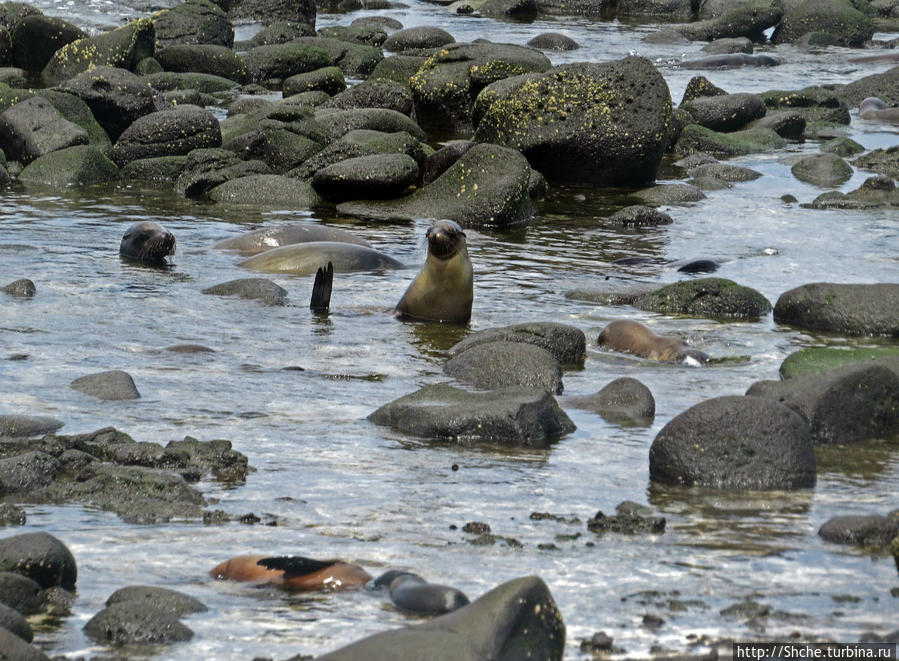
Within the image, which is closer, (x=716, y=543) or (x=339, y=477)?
(x=716, y=543)

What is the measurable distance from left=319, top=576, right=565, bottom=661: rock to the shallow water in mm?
303

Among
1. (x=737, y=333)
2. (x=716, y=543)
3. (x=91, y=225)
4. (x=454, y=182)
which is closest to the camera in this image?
(x=716, y=543)

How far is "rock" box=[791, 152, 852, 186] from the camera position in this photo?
14.7 metres

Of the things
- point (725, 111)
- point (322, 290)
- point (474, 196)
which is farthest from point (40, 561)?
point (725, 111)

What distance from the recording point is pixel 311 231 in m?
11.1

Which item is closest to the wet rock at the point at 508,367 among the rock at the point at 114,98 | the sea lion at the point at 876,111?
the rock at the point at 114,98

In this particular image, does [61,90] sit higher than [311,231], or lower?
higher

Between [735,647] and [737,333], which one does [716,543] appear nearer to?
[735,647]

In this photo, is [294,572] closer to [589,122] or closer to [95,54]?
[589,122]

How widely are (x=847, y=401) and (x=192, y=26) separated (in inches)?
747

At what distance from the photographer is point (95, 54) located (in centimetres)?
1958

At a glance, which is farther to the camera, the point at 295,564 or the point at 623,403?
the point at 623,403

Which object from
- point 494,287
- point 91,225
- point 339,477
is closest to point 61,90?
point 91,225

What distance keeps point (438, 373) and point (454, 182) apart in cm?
571
